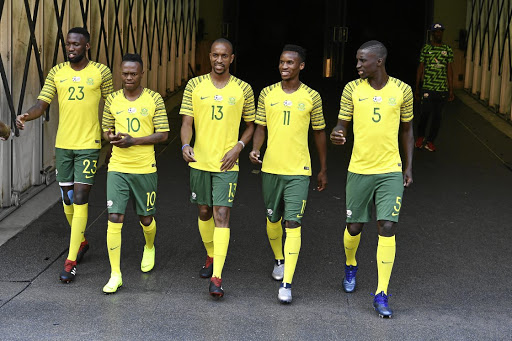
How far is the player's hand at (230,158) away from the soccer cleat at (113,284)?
121 cm

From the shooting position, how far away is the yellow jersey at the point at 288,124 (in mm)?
7645

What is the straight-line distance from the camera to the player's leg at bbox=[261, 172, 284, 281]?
25.6 ft

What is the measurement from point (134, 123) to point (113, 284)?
1.31 meters

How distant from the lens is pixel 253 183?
12.1m

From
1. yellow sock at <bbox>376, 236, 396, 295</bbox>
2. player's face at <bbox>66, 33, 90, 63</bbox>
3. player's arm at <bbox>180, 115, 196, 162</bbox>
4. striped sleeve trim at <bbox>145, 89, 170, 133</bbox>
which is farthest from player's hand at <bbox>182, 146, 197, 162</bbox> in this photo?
yellow sock at <bbox>376, 236, 396, 295</bbox>

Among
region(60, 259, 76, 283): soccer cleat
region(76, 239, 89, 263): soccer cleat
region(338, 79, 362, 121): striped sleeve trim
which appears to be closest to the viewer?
region(338, 79, 362, 121): striped sleeve trim

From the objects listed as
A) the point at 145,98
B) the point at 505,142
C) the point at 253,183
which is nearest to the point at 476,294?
the point at 145,98

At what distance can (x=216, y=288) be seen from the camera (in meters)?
7.43

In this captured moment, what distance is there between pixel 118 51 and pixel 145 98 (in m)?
8.67

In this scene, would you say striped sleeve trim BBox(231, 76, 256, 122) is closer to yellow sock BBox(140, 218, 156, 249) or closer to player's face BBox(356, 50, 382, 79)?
player's face BBox(356, 50, 382, 79)

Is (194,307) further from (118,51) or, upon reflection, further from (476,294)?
(118,51)

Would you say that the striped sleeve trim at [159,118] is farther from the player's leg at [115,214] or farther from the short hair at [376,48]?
the short hair at [376,48]

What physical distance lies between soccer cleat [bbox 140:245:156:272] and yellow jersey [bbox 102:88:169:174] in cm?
84

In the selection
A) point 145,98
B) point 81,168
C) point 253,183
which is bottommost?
point 253,183
